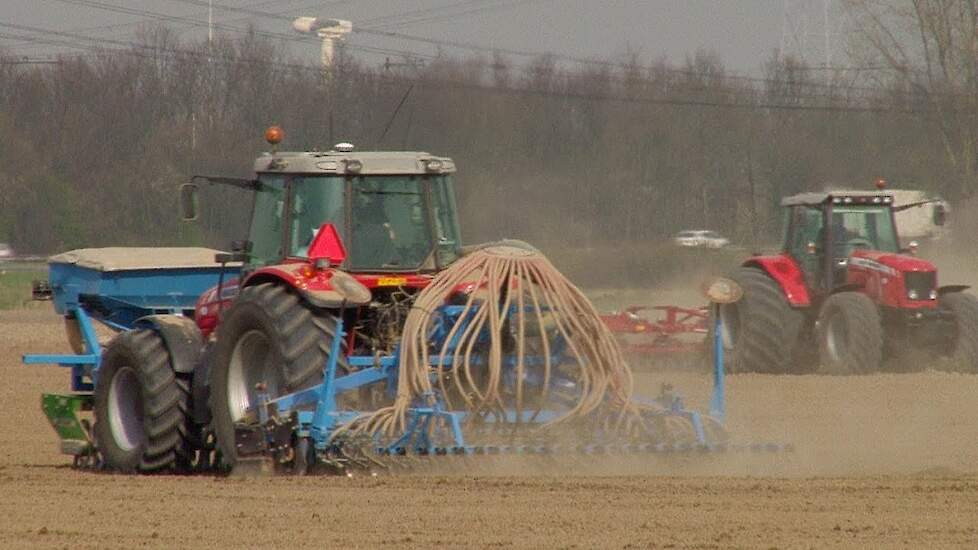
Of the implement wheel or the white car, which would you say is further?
the white car

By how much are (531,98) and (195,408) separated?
1635 centimetres

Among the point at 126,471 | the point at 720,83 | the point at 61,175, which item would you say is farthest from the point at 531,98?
the point at 126,471

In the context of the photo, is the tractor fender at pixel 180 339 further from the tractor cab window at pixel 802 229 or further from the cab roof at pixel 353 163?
the tractor cab window at pixel 802 229

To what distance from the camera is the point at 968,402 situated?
13766 mm

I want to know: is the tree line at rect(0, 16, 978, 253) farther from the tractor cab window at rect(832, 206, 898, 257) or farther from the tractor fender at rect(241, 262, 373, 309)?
the tractor fender at rect(241, 262, 373, 309)

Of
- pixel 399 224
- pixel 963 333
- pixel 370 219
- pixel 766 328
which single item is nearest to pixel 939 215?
pixel 963 333

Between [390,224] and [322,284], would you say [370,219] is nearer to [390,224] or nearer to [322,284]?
[390,224]

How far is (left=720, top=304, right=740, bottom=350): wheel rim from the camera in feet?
58.4

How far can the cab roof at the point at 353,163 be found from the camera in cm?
962

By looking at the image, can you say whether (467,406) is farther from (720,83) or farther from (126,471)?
(720,83)

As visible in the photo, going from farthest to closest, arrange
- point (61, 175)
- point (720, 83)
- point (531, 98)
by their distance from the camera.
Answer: point (61, 175)
point (720, 83)
point (531, 98)

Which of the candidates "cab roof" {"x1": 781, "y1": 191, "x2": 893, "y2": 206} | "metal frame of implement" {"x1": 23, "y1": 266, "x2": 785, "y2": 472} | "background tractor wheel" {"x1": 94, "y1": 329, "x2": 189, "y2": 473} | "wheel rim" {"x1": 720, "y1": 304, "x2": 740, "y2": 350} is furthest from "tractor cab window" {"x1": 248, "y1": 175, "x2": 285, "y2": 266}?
"wheel rim" {"x1": 720, "y1": 304, "x2": 740, "y2": 350}

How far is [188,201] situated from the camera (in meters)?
10.0

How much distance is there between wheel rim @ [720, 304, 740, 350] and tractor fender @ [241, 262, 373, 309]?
9.25 metres
